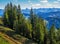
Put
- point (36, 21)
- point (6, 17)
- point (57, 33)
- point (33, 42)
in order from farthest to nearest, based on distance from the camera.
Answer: point (6, 17), point (36, 21), point (57, 33), point (33, 42)

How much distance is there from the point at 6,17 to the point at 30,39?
3004 centimetres

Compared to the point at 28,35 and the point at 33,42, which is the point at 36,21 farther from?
the point at 33,42

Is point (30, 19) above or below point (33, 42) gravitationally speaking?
above

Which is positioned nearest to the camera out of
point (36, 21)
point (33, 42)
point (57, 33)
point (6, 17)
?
point (33, 42)

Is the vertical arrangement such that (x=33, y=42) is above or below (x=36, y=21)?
below

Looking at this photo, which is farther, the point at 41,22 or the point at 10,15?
the point at 10,15

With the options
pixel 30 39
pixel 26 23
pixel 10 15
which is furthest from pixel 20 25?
pixel 10 15

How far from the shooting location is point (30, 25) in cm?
11212

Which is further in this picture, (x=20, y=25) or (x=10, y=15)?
(x=10, y=15)

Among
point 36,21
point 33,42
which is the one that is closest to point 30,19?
point 36,21

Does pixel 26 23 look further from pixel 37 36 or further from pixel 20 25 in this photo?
pixel 37 36

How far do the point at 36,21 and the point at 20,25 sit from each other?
403 inches

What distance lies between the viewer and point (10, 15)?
130125mm

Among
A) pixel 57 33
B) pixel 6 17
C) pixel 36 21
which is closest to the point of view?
pixel 57 33
